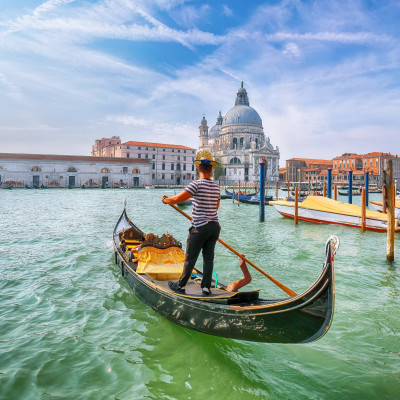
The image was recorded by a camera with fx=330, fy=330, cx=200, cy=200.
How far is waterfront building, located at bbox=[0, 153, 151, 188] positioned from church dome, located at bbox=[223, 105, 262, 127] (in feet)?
74.5

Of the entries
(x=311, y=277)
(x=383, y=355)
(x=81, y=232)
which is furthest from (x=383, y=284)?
(x=81, y=232)

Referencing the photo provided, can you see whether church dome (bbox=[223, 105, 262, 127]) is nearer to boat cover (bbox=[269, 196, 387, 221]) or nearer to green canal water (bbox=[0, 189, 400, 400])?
boat cover (bbox=[269, 196, 387, 221])

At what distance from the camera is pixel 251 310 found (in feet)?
8.24

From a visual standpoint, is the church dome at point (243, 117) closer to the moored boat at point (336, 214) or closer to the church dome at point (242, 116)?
the church dome at point (242, 116)

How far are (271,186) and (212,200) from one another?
58097 mm

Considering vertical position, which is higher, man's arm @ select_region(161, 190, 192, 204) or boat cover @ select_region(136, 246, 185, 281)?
man's arm @ select_region(161, 190, 192, 204)

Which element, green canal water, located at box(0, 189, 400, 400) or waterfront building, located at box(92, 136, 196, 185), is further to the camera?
waterfront building, located at box(92, 136, 196, 185)

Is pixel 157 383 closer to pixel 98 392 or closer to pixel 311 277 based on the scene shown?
pixel 98 392

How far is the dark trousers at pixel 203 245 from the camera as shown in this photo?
3.05 meters

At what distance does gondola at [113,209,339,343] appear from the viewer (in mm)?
2182

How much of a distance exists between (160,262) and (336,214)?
9.40 m

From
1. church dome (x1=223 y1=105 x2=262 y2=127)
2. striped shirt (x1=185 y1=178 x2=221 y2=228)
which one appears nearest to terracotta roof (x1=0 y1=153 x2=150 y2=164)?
church dome (x1=223 y1=105 x2=262 y2=127)

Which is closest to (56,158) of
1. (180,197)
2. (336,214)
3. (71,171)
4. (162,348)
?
(71,171)

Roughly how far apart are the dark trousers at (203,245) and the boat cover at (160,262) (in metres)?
0.77
